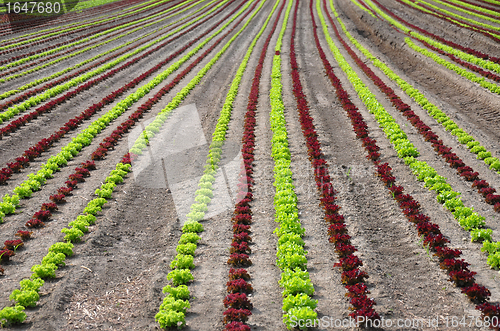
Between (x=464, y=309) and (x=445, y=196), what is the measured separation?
5.03 meters

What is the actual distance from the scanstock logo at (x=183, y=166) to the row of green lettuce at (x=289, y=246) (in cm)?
178

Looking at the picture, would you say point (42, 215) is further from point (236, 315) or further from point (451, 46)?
point (451, 46)

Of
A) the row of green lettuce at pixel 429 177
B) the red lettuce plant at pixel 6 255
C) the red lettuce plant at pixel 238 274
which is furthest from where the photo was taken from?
the row of green lettuce at pixel 429 177

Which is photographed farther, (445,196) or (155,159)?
(155,159)

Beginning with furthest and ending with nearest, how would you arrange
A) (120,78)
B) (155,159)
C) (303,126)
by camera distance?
(120,78) → (303,126) → (155,159)

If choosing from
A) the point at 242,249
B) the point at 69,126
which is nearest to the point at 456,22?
the point at 69,126

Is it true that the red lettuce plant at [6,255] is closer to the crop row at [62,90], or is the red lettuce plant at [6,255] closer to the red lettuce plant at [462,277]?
the red lettuce plant at [462,277]

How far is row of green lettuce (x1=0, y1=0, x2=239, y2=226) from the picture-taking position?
13406 mm

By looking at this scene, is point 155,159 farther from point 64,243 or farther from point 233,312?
point 233,312

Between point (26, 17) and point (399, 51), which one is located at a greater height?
point (26, 17)

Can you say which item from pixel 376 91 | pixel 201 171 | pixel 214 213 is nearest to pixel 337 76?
pixel 376 91

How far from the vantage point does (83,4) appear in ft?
278

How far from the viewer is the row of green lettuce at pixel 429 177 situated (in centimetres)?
1073

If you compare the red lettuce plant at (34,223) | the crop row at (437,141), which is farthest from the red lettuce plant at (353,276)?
the red lettuce plant at (34,223)
